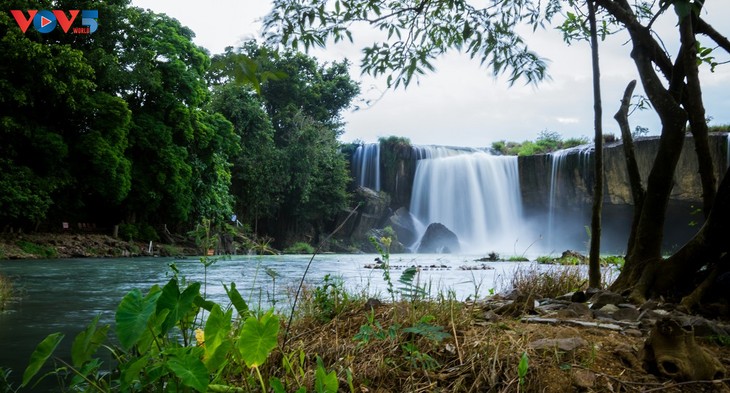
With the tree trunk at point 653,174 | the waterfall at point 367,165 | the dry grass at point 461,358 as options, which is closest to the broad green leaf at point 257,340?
the dry grass at point 461,358

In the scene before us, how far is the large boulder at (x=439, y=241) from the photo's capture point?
33.3 metres

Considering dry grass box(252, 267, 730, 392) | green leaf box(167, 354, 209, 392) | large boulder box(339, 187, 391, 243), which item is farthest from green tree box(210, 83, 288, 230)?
green leaf box(167, 354, 209, 392)

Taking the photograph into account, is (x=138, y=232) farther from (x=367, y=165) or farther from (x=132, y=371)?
(x=132, y=371)

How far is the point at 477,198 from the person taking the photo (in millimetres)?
35781

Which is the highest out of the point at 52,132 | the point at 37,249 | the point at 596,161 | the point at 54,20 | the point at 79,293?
the point at 54,20

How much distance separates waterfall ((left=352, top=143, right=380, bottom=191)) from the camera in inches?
1624

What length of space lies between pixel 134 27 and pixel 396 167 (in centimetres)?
1927

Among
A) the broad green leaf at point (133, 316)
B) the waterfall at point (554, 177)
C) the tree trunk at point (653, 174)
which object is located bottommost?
the broad green leaf at point (133, 316)

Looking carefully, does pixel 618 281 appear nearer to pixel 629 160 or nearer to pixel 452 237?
pixel 629 160

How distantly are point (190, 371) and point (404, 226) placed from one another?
36073 mm

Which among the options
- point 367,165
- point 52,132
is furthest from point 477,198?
point 52,132

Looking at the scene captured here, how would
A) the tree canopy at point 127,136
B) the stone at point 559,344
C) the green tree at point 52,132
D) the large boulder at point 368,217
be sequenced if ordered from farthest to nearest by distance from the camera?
1. the large boulder at point 368,217
2. the tree canopy at point 127,136
3. the green tree at point 52,132
4. the stone at point 559,344

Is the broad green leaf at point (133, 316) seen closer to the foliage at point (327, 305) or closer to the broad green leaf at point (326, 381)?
the broad green leaf at point (326, 381)

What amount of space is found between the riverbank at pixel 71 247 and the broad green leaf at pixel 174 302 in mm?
19007
